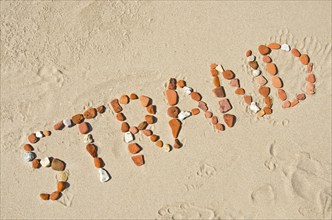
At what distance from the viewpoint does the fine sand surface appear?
2982 millimetres

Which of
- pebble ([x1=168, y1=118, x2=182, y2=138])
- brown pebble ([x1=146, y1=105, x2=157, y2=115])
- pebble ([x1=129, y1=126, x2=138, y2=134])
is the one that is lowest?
pebble ([x1=168, y1=118, x2=182, y2=138])

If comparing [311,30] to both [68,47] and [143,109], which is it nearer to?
[143,109]

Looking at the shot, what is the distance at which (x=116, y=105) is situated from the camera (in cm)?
306

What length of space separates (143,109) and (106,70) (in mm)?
374

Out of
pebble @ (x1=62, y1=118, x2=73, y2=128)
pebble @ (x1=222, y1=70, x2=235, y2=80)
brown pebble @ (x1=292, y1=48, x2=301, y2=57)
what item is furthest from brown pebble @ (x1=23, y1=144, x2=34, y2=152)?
brown pebble @ (x1=292, y1=48, x2=301, y2=57)

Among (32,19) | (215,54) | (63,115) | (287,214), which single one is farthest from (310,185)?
(32,19)

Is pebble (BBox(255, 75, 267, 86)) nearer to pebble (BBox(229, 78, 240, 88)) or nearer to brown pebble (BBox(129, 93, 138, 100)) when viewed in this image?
pebble (BBox(229, 78, 240, 88))

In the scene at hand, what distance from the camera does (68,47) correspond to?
10.3ft

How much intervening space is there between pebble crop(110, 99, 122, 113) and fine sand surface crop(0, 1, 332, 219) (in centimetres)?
4

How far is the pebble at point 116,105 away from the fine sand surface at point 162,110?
0.04 metres

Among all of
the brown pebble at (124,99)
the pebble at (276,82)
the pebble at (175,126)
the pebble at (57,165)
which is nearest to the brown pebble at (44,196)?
the pebble at (57,165)

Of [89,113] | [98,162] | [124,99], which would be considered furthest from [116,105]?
[98,162]

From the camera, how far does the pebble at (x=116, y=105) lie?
306 cm

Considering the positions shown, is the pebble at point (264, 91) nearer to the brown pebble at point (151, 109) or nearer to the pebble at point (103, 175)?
the brown pebble at point (151, 109)
